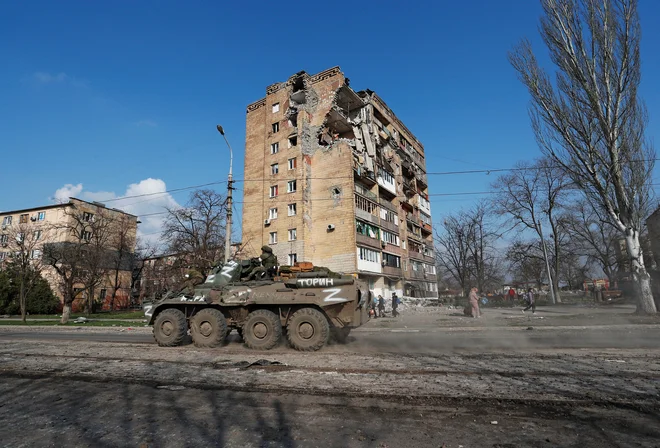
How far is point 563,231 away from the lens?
4059 cm

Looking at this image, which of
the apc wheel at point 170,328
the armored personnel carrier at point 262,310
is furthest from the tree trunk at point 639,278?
the apc wheel at point 170,328

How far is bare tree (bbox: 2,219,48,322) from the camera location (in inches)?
1069

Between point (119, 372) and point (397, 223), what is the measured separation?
4060cm

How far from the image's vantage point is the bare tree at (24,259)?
27.2 metres

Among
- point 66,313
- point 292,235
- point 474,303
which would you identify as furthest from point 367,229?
point 66,313

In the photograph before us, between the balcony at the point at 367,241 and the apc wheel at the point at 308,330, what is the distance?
25.6m

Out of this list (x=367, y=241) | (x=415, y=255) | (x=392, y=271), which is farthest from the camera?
(x=415, y=255)

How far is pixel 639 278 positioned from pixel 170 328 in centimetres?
1976

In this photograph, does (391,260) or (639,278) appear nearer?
(639,278)

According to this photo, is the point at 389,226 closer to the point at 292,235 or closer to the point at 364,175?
the point at 364,175

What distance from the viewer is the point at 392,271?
130ft

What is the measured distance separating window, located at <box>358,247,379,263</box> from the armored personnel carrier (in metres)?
24.8

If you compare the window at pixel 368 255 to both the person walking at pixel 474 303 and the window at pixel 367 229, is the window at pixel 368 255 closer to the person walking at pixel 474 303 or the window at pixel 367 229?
the window at pixel 367 229

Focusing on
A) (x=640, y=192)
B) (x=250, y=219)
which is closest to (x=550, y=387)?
(x=640, y=192)
